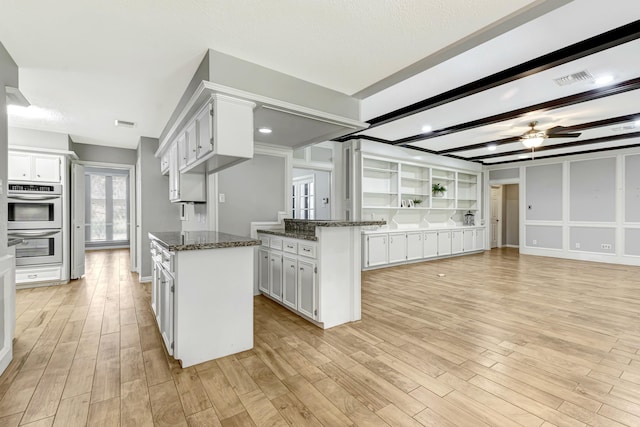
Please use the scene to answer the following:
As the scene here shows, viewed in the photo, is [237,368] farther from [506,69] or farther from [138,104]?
[506,69]

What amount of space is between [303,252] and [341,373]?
1.29m

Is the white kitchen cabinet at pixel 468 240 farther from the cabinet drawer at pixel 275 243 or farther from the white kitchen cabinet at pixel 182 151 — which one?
the white kitchen cabinet at pixel 182 151

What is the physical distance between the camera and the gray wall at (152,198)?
5047mm

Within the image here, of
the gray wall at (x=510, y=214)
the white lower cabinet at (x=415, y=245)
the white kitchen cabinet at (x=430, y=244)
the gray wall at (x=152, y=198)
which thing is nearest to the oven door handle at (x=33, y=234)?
the gray wall at (x=152, y=198)

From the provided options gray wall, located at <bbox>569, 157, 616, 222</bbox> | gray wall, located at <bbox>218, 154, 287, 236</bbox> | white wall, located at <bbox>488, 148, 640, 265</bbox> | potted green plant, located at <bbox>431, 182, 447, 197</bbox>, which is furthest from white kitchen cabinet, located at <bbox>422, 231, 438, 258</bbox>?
gray wall, located at <bbox>218, 154, 287, 236</bbox>

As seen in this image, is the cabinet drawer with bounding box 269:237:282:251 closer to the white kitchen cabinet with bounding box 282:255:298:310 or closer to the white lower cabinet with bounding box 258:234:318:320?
the white lower cabinet with bounding box 258:234:318:320

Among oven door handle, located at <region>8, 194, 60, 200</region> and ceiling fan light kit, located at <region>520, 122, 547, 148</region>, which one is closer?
oven door handle, located at <region>8, 194, 60, 200</region>

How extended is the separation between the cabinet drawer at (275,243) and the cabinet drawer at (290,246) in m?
0.10

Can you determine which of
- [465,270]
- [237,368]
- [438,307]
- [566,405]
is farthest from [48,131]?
[465,270]

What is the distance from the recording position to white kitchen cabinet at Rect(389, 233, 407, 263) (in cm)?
626

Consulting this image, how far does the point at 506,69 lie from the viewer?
3059 mm

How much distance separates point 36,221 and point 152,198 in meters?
1.62

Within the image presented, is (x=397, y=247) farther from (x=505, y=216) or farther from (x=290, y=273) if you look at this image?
(x=505, y=216)

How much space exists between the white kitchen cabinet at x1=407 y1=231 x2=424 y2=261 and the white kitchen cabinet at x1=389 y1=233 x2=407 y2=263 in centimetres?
13
